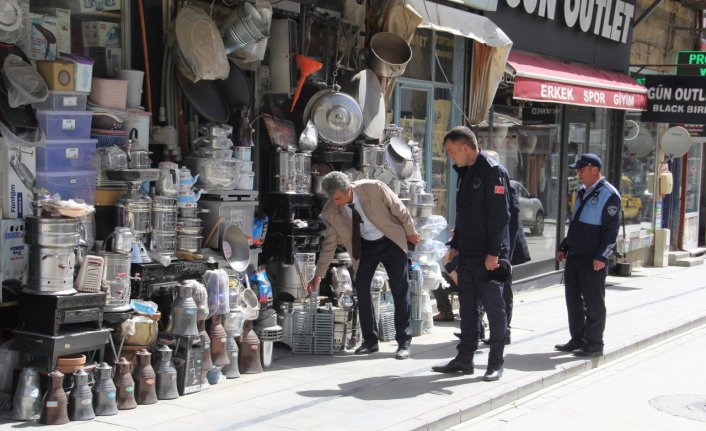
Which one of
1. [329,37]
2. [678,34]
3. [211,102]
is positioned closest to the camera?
[211,102]

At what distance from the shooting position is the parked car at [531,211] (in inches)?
570

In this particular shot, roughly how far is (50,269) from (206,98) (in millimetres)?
2499

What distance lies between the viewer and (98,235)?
281 inches

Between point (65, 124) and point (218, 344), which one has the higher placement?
point (65, 124)

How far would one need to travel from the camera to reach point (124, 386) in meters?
6.51

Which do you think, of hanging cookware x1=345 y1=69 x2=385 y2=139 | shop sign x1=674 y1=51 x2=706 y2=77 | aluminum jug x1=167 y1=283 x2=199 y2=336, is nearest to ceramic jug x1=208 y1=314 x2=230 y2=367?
aluminum jug x1=167 y1=283 x2=199 y2=336

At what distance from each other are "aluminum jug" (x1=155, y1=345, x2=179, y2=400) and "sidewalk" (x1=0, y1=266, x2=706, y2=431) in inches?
3.5

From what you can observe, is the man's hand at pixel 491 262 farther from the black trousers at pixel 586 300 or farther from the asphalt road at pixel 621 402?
the black trousers at pixel 586 300

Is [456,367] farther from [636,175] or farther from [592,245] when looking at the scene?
[636,175]

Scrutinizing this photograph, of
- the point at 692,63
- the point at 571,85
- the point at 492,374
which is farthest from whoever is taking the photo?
the point at 692,63

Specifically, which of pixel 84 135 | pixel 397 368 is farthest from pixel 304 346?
pixel 84 135

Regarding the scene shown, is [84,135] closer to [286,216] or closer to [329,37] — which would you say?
[286,216]

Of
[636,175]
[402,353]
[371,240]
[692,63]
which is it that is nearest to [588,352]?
[402,353]

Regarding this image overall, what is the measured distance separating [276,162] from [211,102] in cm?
90
